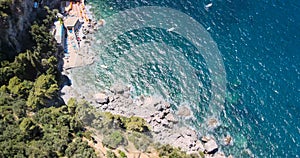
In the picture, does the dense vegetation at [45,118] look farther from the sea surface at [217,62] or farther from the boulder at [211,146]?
the sea surface at [217,62]

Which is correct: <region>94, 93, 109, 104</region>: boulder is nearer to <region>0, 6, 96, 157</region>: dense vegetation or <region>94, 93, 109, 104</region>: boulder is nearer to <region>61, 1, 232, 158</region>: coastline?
<region>61, 1, 232, 158</region>: coastline

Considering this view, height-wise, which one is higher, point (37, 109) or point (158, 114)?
point (37, 109)

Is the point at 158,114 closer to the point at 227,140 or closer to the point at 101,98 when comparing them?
the point at 101,98

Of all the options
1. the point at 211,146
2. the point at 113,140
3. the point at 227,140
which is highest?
the point at 113,140

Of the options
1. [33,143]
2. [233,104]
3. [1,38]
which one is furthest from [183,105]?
[1,38]

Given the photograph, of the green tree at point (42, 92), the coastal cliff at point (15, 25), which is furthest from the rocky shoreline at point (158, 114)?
the coastal cliff at point (15, 25)

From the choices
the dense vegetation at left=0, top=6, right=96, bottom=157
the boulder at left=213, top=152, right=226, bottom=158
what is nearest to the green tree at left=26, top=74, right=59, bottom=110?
the dense vegetation at left=0, top=6, right=96, bottom=157

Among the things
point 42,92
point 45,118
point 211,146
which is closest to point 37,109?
point 42,92
